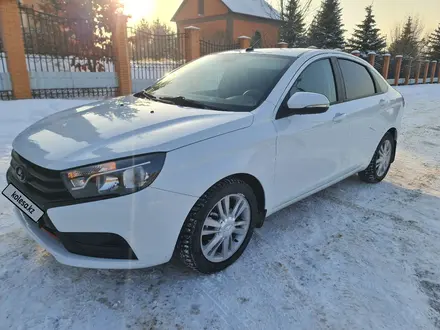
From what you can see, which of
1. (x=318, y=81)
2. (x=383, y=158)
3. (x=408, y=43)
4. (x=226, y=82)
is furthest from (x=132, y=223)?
(x=408, y=43)

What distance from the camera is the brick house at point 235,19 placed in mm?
33219

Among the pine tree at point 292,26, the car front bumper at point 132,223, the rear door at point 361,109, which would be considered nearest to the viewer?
the car front bumper at point 132,223

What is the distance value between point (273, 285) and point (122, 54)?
1003 cm

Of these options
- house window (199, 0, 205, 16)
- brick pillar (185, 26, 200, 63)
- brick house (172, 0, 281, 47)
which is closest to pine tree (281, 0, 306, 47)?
brick house (172, 0, 281, 47)

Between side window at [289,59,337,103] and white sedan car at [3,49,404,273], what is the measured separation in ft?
0.06

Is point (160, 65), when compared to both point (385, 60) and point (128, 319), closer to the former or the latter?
point (128, 319)

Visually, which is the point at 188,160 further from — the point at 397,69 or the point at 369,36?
the point at 369,36

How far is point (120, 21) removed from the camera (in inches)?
418

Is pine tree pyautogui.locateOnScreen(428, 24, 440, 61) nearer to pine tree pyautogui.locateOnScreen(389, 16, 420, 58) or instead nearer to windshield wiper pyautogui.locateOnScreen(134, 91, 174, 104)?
pine tree pyautogui.locateOnScreen(389, 16, 420, 58)

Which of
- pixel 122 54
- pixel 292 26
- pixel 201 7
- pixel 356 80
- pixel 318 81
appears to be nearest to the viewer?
pixel 318 81

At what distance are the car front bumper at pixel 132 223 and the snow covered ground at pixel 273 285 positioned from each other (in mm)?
317

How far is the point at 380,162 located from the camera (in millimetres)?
4477

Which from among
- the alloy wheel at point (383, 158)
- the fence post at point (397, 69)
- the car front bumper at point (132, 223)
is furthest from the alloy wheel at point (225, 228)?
the fence post at point (397, 69)

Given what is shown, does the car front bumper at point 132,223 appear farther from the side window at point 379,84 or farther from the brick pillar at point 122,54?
the brick pillar at point 122,54
